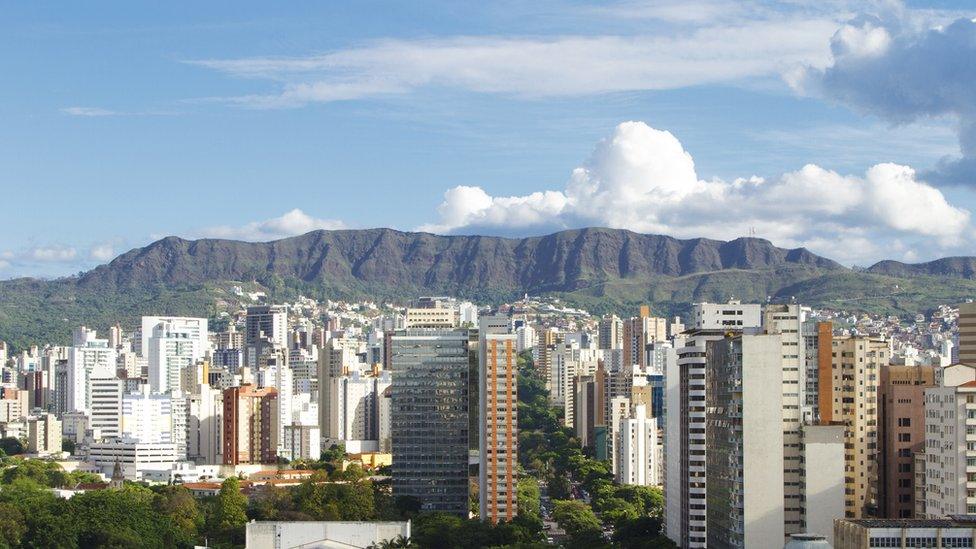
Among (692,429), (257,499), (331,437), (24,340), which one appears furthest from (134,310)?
(692,429)

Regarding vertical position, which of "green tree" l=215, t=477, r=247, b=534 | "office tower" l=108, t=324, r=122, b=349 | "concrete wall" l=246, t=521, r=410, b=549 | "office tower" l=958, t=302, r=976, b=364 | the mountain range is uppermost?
the mountain range

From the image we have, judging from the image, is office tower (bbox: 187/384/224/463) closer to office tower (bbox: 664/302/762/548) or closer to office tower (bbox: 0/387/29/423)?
office tower (bbox: 0/387/29/423)

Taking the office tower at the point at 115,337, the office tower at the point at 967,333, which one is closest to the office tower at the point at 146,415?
the office tower at the point at 967,333

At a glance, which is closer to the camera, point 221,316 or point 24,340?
point 24,340

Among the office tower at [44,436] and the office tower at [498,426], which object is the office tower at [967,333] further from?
the office tower at [44,436]

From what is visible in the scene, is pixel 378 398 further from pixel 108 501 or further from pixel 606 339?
pixel 606 339

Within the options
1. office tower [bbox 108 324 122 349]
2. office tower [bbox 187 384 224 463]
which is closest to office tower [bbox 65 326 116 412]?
office tower [bbox 187 384 224 463]

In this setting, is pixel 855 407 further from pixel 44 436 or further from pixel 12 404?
pixel 12 404
